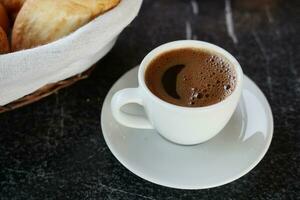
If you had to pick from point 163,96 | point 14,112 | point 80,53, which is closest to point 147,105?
point 163,96

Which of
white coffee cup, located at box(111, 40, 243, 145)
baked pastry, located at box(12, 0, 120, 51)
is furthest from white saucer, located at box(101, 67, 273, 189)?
baked pastry, located at box(12, 0, 120, 51)

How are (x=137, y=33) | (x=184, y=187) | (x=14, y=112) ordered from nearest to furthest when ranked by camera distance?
(x=184, y=187) → (x=14, y=112) → (x=137, y=33)

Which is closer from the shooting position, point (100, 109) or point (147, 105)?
point (147, 105)

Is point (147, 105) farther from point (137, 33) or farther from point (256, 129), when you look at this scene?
point (137, 33)

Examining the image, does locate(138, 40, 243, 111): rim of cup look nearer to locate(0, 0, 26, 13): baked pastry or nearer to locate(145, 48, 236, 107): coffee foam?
locate(145, 48, 236, 107): coffee foam

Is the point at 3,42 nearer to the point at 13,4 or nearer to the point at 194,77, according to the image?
the point at 13,4

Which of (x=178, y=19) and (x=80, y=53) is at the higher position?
(x=80, y=53)

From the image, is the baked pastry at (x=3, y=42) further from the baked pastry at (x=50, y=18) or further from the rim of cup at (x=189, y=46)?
the rim of cup at (x=189, y=46)
